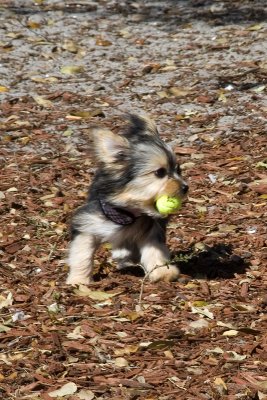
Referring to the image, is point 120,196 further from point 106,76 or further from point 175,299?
point 106,76

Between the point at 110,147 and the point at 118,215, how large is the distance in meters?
0.47

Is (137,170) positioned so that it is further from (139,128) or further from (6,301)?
(6,301)

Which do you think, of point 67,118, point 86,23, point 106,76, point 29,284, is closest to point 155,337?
point 29,284

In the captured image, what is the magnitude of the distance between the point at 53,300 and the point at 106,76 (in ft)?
20.3

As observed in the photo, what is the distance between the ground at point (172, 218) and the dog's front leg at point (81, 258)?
4.3 inches

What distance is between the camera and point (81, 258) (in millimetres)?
7516

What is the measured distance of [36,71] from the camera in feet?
43.3

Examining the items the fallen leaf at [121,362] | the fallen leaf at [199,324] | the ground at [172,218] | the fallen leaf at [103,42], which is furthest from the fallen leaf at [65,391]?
the fallen leaf at [103,42]

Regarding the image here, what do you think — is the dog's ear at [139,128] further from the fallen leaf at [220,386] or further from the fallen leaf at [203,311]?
the fallen leaf at [220,386]

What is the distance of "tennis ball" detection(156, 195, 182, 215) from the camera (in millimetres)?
7094

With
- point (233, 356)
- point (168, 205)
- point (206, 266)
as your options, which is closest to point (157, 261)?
point (168, 205)

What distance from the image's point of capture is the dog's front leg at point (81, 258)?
752 cm

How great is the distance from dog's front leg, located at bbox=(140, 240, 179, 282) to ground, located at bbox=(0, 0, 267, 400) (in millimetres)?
81

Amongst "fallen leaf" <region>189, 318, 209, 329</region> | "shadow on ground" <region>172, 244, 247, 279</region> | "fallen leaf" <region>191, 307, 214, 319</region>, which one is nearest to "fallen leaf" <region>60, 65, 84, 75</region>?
"shadow on ground" <region>172, 244, 247, 279</region>
